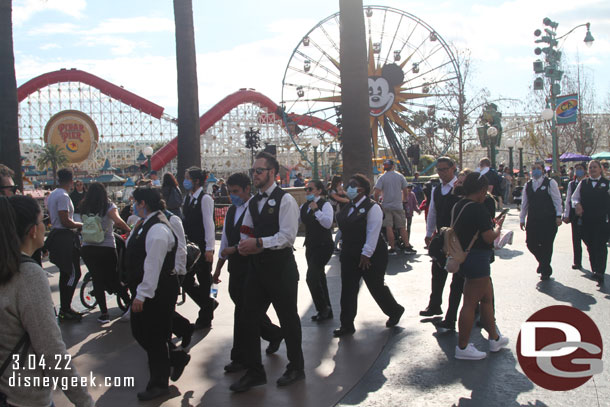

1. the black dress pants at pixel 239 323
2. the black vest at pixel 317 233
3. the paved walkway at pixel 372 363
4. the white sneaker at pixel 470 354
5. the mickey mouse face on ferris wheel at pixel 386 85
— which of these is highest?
the mickey mouse face on ferris wheel at pixel 386 85

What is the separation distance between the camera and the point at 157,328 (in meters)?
4.35

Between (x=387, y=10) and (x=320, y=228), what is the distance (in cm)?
2545

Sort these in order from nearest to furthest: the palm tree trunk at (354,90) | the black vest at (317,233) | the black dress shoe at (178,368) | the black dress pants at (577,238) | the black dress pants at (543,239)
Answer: the black dress shoe at (178,368), the black vest at (317,233), the black dress pants at (543,239), the black dress pants at (577,238), the palm tree trunk at (354,90)

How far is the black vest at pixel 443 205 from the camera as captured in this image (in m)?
6.22

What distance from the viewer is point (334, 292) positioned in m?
7.98

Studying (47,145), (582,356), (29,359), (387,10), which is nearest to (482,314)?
(582,356)

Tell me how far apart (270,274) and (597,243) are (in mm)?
5815

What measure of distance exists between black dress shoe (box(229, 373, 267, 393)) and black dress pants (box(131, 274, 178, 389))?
56cm

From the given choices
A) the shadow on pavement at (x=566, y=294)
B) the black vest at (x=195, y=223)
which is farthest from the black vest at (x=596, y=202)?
the black vest at (x=195, y=223)

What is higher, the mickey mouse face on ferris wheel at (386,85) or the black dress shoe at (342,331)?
the mickey mouse face on ferris wheel at (386,85)

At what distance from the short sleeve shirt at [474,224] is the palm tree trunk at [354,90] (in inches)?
212

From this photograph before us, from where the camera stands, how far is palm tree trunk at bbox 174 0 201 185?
12.0 metres

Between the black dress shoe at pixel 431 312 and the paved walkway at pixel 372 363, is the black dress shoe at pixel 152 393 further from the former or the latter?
the black dress shoe at pixel 431 312

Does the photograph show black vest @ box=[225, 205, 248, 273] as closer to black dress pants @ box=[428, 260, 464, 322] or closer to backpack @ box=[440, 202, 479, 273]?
backpack @ box=[440, 202, 479, 273]
